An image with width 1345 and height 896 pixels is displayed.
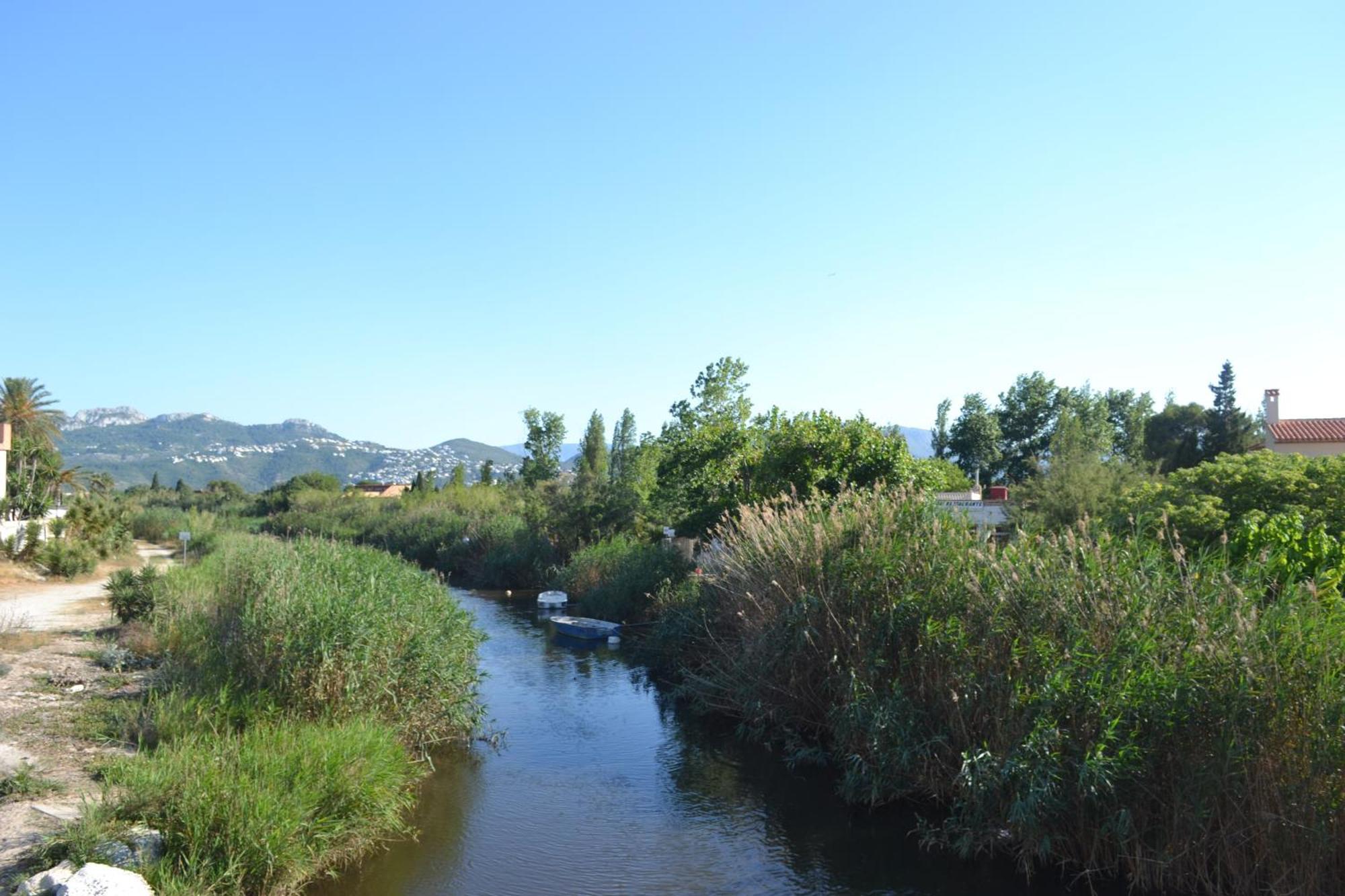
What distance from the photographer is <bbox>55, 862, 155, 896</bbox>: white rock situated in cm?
754

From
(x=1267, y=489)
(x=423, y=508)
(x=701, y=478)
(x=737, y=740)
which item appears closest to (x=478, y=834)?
(x=737, y=740)

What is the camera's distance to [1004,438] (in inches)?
2450

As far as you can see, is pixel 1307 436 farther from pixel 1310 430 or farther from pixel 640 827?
pixel 640 827

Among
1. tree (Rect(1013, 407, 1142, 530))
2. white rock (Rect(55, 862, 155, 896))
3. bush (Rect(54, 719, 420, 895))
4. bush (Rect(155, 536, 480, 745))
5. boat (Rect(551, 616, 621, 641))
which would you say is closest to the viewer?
white rock (Rect(55, 862, 155, 896))

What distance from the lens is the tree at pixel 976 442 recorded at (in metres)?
61.4

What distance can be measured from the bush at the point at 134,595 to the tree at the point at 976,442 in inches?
1986

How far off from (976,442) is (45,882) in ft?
196

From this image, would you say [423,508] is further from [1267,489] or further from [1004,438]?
[1267,489]

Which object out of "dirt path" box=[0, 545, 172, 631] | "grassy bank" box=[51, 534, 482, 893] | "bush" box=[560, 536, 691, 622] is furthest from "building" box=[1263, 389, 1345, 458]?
"dirt path" box=[0, 545, 172, 631]

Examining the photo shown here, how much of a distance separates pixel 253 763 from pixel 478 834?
3.41 metres

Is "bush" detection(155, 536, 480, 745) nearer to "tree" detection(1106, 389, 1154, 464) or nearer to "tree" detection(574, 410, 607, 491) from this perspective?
"tree" detection(574, 410, 607, 491)

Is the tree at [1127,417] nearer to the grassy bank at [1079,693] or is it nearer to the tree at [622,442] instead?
the tree at [622,442]

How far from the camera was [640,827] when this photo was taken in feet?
40.3

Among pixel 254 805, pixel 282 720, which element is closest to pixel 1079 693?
pixel 254 805
